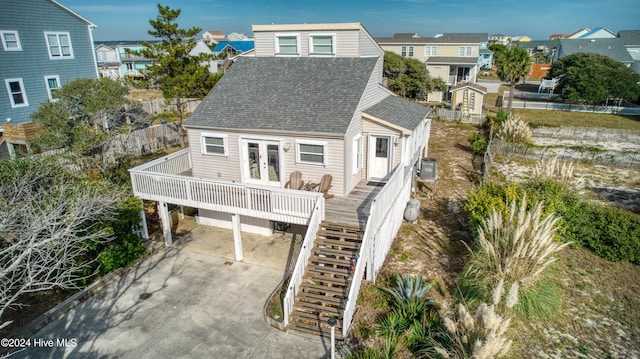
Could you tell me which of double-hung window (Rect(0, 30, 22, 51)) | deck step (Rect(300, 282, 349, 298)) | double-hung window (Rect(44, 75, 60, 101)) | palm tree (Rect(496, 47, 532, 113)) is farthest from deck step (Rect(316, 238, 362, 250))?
palm tree (Rect(496, 47, 532, 113))

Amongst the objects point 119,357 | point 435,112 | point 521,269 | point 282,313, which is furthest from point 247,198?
point 435,112

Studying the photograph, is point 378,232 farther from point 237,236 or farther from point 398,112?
Result: point 398,112

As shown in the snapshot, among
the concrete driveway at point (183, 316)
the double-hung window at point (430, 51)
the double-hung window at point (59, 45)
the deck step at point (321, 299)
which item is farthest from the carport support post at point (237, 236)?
the double-hung window at point (430, 51)

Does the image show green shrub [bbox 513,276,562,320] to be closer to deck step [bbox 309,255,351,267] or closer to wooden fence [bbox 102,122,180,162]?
deck step [bbox 309,255,351,267]

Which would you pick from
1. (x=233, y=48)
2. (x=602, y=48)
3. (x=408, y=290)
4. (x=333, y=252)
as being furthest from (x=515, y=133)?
(x=233, y=48)

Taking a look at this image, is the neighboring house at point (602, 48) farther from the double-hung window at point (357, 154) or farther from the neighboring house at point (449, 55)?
the double-hung window at point (357, 154)

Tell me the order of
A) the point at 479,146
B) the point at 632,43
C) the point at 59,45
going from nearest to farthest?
the point at 479,146
the point at 59,45
the point at 632,43

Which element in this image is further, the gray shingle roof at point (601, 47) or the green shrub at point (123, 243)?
the gray shingle roof at point (601, 47)
